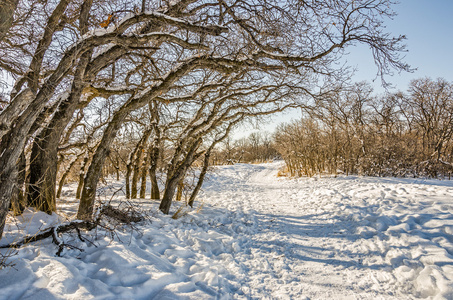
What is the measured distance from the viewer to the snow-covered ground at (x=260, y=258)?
2.29m

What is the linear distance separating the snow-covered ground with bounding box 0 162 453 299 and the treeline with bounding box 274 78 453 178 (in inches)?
156

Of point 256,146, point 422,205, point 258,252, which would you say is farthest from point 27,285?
point 256,146

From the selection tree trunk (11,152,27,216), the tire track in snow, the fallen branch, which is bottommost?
the tire track in snow

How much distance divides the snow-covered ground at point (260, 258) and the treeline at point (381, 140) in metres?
3.95

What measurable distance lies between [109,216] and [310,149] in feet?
52.0

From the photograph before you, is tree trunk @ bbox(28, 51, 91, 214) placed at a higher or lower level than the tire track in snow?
higher

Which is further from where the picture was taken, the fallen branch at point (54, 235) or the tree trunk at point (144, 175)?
the tree trunk at point (144, 175)

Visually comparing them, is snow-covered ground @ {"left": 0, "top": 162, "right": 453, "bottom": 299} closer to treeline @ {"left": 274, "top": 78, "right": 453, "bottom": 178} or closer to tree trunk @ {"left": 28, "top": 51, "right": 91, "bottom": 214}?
tree trunk @ {"left": 28, "top": 51, "right": 91, "bottom": 214}

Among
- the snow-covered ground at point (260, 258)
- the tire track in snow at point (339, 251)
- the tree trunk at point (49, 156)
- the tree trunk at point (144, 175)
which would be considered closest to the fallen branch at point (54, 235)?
the snow-covered ground at point (260, 258)

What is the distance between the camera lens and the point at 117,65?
20.5 ft

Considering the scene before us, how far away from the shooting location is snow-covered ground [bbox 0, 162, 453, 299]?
229cm

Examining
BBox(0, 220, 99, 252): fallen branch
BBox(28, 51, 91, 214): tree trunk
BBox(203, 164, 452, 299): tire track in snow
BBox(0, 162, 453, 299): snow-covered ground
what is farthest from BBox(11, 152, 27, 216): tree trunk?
BBox(203, 164, 452, 299): tire track in snow

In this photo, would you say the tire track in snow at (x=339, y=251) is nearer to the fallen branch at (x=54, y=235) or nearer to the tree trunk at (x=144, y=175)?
the fallen branch at (x=54, y=235)

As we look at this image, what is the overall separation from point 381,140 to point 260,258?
13.2m
